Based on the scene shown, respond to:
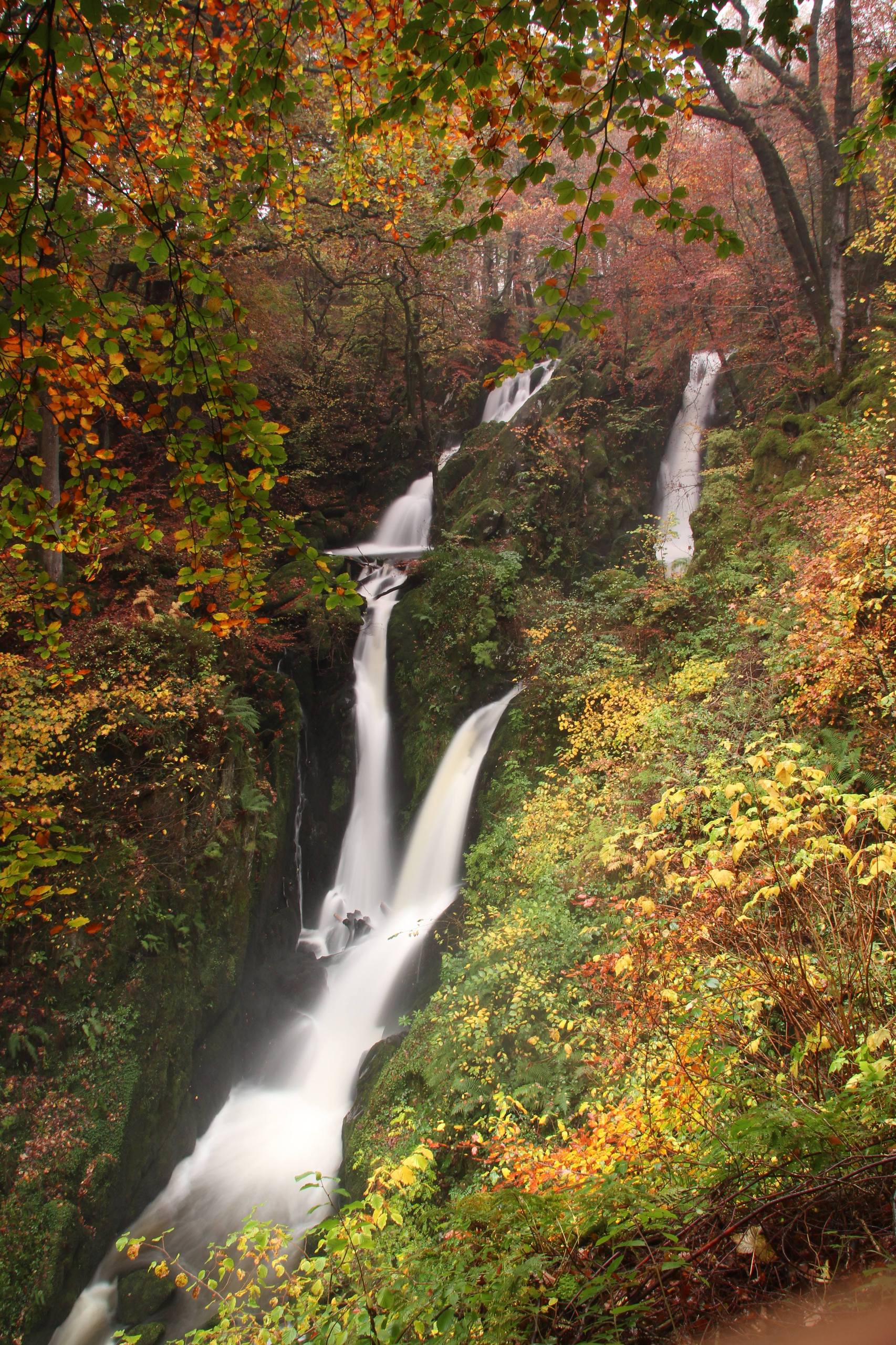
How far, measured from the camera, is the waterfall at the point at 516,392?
15727 millimetres

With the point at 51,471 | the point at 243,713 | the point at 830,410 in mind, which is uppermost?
the point at 830,410

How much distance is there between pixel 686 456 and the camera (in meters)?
13.9

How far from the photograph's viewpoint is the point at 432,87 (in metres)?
2.01

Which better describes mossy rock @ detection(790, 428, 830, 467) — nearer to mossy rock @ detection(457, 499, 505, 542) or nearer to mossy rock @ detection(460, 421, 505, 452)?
mossy rock @ detection(457, 499, 505, 542)

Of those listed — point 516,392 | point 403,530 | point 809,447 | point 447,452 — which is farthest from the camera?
point 447,452

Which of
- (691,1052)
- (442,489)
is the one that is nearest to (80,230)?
(691,1052)

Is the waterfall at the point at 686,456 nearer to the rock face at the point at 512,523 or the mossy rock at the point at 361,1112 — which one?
the rock face at the point at 512,523

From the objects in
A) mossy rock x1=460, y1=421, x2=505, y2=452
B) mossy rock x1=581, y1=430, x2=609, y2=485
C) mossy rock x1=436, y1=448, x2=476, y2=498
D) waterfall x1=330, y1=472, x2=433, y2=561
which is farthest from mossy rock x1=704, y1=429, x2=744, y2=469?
waterfall x1=330, y1=472, x2=433, y2=561

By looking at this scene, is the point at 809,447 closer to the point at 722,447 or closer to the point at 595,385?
the point at 722,447

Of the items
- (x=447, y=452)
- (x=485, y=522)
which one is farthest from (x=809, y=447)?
(x=447, y=452)

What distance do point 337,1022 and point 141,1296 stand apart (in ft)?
9.91

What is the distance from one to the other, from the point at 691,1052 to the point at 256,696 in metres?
8.37

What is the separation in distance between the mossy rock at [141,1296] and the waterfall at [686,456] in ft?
40.6

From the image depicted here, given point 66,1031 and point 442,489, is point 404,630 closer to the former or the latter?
point 442,489
